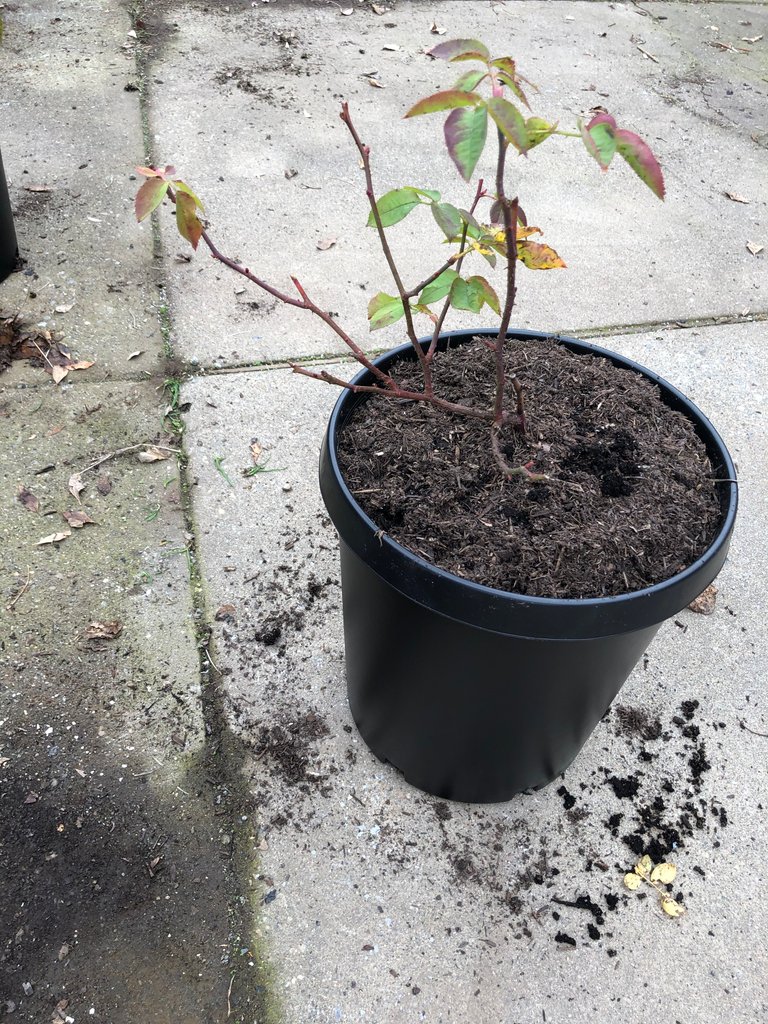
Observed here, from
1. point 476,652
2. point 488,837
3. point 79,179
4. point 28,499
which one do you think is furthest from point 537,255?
point 79,179

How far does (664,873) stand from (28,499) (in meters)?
2.01

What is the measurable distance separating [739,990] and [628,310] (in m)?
2.47

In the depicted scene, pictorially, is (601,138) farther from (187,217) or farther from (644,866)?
(644,866)

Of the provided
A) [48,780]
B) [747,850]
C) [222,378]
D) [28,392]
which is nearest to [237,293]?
[222,378]

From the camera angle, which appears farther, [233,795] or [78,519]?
[78,519]

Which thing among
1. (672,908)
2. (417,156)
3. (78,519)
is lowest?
(672,908)

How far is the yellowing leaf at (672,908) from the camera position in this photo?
173 cm

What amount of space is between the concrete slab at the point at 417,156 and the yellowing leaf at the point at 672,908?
2067mm

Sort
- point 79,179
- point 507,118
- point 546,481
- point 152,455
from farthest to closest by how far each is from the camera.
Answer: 1. point 79,179
2. point 152,455
3. point 546,481
4. point 507,118

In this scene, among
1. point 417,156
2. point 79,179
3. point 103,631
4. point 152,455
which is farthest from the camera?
point 417,156

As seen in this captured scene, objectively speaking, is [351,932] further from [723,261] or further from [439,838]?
[723,261]

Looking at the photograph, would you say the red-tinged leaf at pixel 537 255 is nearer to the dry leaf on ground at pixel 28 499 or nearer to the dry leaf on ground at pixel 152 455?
the dry leaf on ground at pixel 152 455

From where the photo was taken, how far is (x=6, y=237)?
9.69 feet

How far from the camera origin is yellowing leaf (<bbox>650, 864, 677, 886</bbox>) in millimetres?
1772
